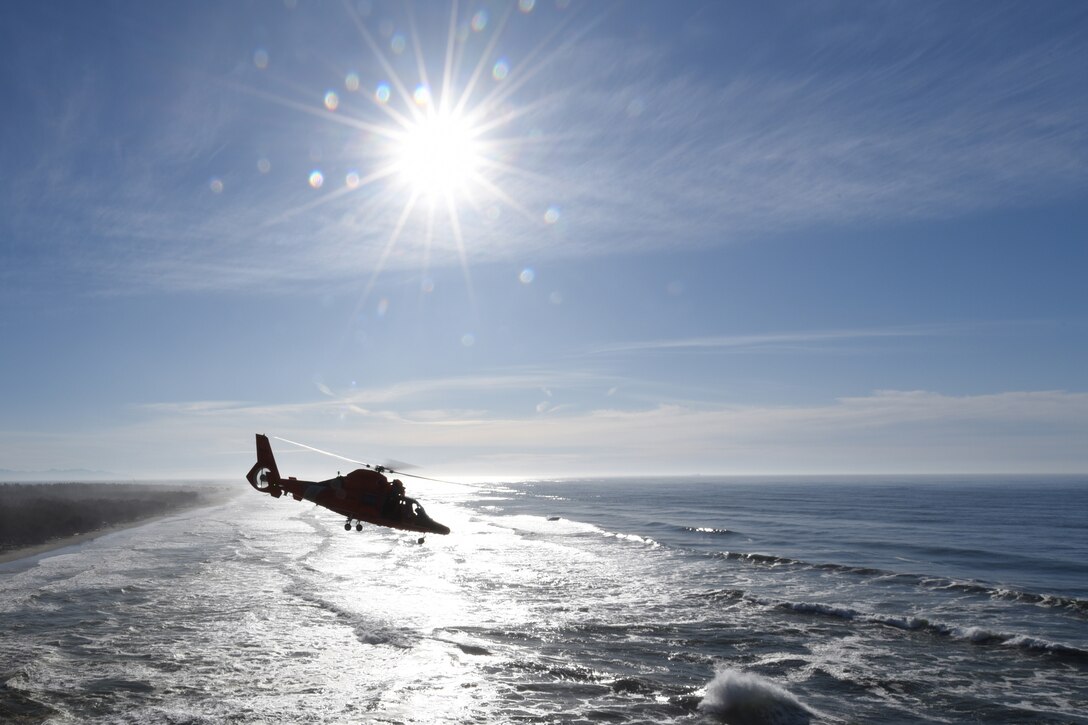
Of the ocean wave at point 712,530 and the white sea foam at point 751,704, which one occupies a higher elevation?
the white sea foam at point 751,704

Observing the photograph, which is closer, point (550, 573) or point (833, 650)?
point (833, 650)

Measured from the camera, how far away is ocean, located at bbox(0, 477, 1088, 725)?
16.6 meters

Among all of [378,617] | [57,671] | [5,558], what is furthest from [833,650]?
[5,558]

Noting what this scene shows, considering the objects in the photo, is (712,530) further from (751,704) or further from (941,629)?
(751,704)

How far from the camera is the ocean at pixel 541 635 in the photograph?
16.6 meters

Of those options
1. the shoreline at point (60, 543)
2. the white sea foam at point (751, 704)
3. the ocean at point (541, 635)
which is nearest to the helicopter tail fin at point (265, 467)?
the ocean at point (541, 635)

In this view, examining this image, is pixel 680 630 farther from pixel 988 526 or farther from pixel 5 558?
pixel 988 526

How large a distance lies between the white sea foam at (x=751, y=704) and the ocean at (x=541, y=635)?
6cm

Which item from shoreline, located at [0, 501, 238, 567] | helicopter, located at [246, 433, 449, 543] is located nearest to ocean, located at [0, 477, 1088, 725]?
shoreline, located at [0, 501, 238, 567]

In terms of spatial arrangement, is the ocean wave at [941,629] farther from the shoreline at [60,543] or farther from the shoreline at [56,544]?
the shoreline at [56,544]

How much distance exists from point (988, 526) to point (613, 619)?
2491 inches

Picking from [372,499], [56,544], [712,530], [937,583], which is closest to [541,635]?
[372,499]

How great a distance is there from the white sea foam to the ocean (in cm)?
6

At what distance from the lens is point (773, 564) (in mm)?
42219
